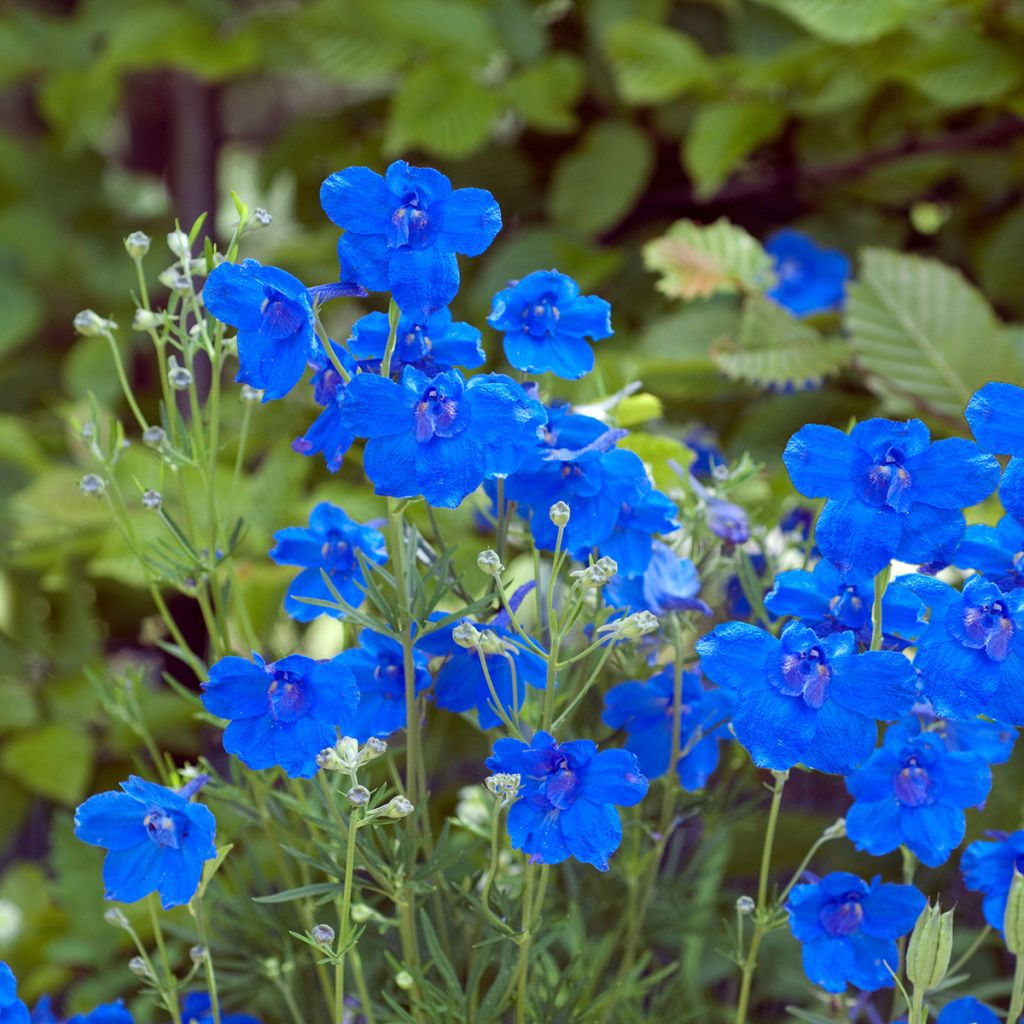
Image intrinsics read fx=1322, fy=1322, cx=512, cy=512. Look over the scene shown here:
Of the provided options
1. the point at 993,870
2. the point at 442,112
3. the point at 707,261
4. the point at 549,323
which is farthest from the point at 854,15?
the point at 993,870

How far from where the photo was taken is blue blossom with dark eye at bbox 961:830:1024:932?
0.61 metres

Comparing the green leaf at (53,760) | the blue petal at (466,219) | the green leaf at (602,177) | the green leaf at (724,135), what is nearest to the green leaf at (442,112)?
the green leaf at (602,177)

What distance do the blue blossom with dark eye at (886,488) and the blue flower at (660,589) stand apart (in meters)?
0.13

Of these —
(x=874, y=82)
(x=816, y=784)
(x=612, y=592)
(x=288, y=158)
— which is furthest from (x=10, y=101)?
(x=612, y=592)

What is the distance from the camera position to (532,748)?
0.52 meters

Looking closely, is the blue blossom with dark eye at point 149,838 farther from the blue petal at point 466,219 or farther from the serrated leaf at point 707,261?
the serrated leaf at point 707,261

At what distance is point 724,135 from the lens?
1341 mm

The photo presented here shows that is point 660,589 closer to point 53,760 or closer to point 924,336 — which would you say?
point 924,336

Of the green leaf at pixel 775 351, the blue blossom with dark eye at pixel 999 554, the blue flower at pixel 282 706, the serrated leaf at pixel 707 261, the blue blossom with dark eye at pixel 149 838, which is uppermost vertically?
the blue blossom with dark eye at pixel 999 554

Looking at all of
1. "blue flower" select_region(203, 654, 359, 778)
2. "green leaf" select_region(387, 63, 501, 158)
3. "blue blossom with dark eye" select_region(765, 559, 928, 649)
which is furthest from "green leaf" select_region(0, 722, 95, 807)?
"blue blossom with dark eye" select_region(765, 559, 928, 649)

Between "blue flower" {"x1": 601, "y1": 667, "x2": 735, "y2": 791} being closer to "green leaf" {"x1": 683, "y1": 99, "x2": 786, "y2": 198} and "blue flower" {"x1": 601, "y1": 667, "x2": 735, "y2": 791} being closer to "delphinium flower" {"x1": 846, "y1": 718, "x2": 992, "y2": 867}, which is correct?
"delphinium flower" {"x1": 846, "y1": 718, "x2": 992, "y2": 867}

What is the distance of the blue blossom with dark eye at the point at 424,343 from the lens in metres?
0.56

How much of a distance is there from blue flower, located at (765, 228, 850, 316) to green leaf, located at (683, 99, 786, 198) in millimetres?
102

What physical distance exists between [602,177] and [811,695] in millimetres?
1093
